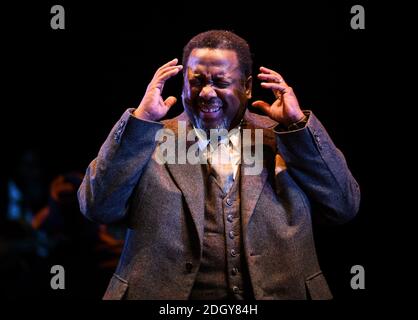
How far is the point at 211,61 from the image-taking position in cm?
218

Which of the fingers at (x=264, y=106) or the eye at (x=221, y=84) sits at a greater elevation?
the eye at (x=221, y=84)

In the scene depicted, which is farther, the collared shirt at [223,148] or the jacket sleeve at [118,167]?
the collared shirt at [223,148]

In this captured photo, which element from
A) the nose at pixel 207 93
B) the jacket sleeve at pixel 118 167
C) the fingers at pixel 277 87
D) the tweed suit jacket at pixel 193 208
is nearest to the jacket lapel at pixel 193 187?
the tweed suit jacket at pixel 193 208

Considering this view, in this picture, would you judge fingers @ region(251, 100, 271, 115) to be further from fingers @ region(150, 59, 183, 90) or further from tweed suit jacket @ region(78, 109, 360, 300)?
fingers @ region(150, 59, 183, 90)

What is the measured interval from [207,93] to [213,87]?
41 millimetres

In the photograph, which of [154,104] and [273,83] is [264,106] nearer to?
[273,83]

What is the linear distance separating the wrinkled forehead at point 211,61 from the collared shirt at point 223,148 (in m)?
0.23

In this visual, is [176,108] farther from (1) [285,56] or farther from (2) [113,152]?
(2) [113,152]

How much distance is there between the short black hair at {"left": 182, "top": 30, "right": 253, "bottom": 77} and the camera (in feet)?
7.26

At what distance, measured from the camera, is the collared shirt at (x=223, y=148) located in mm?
2268

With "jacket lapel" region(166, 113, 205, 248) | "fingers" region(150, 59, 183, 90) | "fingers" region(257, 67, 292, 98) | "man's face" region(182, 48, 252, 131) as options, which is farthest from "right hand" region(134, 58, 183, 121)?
"fingers" region(257, 67, 292, 98)

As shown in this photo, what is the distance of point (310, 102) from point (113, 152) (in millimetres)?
1320

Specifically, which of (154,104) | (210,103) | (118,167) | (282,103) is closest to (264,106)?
(282,103)

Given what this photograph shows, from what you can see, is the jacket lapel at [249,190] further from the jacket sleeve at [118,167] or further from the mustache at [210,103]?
the jacket sleeve at [118,167]
